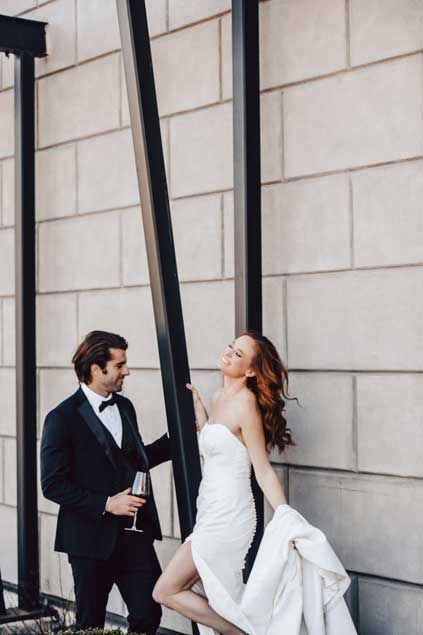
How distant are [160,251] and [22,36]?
10.3 feet

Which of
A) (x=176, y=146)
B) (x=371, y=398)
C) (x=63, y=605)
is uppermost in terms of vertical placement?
(x=176, y=146)

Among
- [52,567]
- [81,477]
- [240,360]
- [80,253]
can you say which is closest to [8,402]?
[52,567]

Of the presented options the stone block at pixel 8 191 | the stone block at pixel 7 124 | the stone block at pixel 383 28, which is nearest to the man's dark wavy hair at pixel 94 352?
the stone block at pixel 383 28

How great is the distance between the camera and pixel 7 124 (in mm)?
9125

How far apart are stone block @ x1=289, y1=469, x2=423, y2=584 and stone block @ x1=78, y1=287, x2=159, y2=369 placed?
169cm

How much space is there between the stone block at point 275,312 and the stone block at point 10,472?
322 centimetres

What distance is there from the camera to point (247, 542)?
18.6 ft

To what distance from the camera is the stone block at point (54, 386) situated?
8344mm

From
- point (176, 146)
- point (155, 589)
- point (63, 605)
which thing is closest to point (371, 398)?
point (155, 589)

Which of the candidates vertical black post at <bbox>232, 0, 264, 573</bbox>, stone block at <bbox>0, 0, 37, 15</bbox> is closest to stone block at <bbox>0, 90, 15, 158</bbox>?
stone block at <bbox>0, 0, 37, 15</bbox>

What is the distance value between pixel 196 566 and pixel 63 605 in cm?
272

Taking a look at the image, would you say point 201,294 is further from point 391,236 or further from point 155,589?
point 155,589

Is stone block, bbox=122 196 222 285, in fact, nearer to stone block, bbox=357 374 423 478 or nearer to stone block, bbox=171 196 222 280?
stone block, bbox=171 196 222 280

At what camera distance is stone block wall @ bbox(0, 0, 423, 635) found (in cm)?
578
